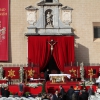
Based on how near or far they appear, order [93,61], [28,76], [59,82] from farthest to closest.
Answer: [93,61]
[28,76]
[59,82]

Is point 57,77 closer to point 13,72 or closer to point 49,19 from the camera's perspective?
point 13,72

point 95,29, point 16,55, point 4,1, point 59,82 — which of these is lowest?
point 59,82

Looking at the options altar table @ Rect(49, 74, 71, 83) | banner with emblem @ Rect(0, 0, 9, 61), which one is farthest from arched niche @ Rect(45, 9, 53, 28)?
altar table @ Rect(49, 74, 71, 83)

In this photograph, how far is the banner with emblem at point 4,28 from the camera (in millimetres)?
28344

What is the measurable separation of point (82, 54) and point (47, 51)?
3.20 metres

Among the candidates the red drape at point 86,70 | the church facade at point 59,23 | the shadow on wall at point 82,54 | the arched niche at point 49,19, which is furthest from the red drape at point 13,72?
the shadow on wall at point 82,54

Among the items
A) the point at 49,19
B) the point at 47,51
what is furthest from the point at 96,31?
the point at 47,51

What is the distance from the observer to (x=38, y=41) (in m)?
27.8

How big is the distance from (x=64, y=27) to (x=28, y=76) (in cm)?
522

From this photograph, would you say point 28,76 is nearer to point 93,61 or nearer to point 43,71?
point 43,71

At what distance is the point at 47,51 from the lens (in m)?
27.8

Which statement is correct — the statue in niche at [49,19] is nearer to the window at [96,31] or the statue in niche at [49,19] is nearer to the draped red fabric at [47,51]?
the draped red fabric at [47,51]

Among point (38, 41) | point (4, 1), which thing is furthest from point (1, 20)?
point (38, 41)

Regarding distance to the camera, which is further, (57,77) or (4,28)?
(4,28)
